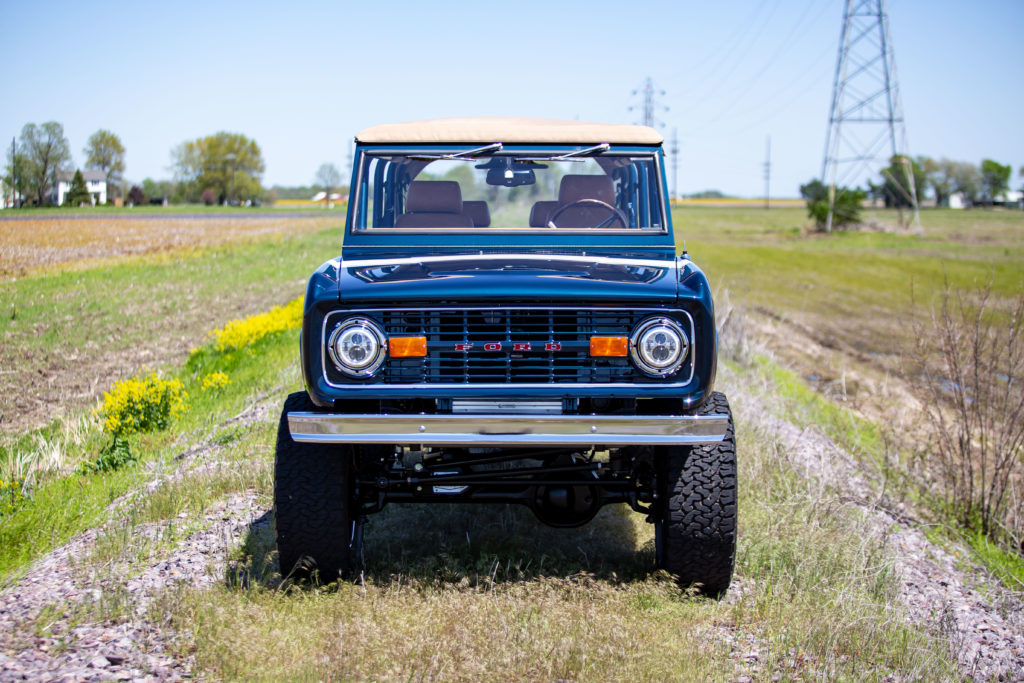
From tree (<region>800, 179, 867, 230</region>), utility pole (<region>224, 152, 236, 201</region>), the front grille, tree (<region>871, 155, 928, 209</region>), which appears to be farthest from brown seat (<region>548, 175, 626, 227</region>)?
tree (<region>800, 179, 867, 230</region>)

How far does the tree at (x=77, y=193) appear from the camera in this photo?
8336mm

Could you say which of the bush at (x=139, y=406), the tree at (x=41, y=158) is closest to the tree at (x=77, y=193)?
the tree at (x=41, y=158)

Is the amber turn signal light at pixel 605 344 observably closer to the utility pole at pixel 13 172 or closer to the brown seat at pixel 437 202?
the brown seat at pixel 437 202

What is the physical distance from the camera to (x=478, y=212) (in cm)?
546

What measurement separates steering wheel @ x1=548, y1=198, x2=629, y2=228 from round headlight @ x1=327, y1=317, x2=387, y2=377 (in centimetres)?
175

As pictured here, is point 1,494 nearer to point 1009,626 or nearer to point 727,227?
point 1009,626

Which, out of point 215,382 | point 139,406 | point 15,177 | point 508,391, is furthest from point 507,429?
point 15,177

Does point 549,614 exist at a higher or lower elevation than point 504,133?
lower

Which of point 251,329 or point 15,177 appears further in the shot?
point 251,329

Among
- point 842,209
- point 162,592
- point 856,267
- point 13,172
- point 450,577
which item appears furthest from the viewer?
point 842,209

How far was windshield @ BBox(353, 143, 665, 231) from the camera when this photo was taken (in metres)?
5.21

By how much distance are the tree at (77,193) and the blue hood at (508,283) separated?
17.1 feet

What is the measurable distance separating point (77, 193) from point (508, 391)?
6217 millimetres

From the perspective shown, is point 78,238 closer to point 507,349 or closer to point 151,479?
point 151,479
